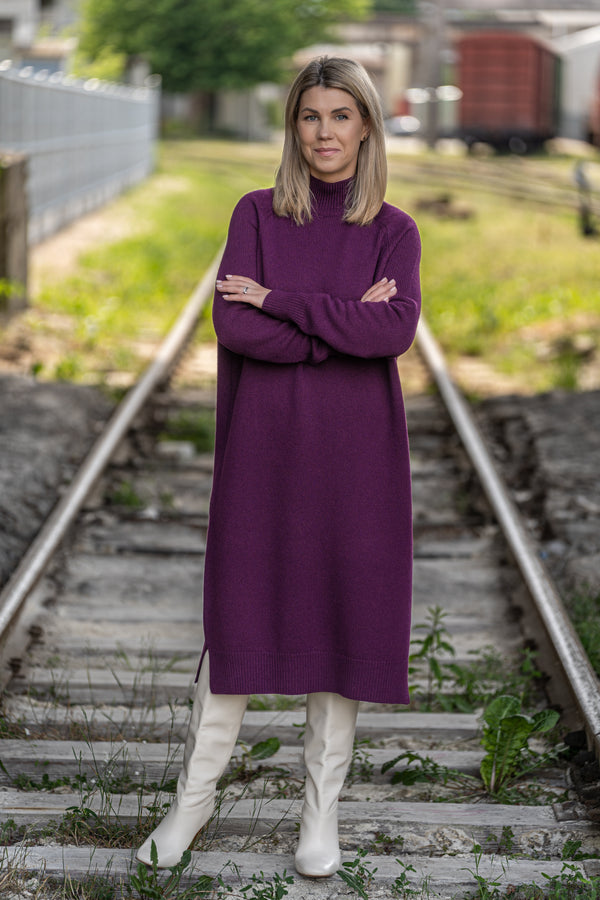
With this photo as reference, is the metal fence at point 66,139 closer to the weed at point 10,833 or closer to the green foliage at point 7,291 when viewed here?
the green foliage at point 7,291

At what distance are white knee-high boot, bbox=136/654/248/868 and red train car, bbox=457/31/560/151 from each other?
30775 millimetres

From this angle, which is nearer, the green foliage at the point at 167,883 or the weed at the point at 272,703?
the green foliage at the point at 167,883

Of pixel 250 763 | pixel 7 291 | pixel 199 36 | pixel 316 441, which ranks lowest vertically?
pixel 250 763

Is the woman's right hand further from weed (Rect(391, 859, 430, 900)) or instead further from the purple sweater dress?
weed (Rect(391, 859, 430, 900))

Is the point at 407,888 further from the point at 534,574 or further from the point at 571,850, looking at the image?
the point at 534,574

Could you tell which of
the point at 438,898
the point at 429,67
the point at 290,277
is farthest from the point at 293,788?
the point at 429,67

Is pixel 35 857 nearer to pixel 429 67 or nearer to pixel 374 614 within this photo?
pixel 374 614

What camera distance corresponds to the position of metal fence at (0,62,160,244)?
44.3 feet

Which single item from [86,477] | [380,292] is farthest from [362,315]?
[86,477]

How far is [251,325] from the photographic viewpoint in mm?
2783

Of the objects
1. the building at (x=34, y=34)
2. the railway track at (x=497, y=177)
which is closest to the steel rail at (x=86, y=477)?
the railway track at (x=497, y=177)

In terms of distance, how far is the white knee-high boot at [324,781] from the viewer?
2902mm

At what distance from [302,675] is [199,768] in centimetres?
34

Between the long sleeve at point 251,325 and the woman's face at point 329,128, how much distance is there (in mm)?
193
